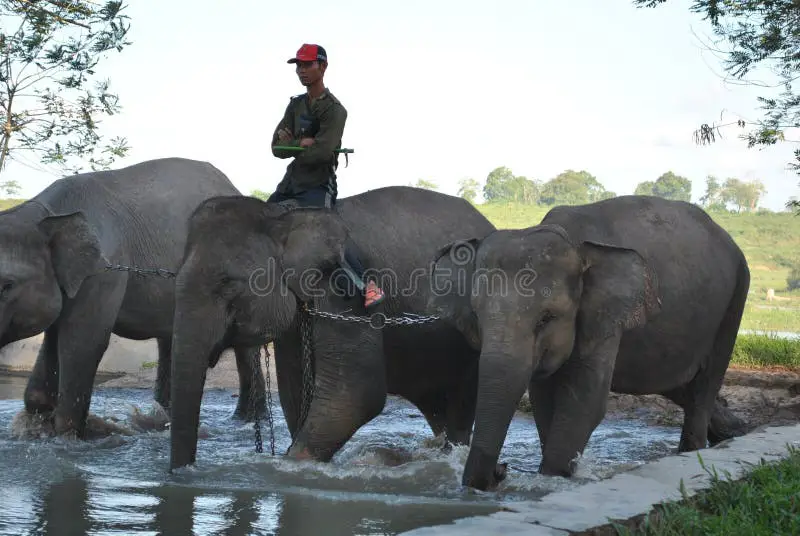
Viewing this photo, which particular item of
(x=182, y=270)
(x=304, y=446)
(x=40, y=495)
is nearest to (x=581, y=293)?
(x=304, y=446)

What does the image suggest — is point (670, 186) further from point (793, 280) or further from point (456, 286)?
point (456, 286)

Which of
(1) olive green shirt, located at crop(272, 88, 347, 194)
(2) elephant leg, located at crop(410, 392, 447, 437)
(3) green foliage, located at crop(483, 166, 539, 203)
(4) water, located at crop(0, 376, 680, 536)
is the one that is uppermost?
(3) green foliage, located at crop(483, 166, 539, 203)

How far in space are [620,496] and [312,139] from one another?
129 inches

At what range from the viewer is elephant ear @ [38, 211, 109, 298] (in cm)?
866

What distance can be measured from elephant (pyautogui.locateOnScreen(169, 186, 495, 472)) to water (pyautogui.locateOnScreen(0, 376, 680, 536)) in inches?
12.7

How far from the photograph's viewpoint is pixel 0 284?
835cm

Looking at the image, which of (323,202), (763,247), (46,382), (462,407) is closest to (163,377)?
(46,382)

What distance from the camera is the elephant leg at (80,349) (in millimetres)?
8898

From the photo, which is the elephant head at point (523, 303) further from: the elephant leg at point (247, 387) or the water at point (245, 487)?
the elephant leg at point (247, 387)

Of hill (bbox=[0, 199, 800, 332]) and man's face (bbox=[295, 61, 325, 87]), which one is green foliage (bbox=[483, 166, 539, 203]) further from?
man's face (bbox=[295, 61, 325, 87])

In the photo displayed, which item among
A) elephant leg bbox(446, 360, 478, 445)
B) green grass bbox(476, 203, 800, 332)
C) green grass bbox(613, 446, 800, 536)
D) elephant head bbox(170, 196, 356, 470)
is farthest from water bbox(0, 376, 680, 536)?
green grass bbox(476, 203, 800, 332)

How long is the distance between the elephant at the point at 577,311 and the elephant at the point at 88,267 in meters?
2.16

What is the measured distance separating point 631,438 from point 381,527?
216 inches

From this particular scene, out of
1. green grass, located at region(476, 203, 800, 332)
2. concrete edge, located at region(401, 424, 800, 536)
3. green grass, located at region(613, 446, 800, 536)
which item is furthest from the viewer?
green grass, located at region(476, 203, 800, 332)
